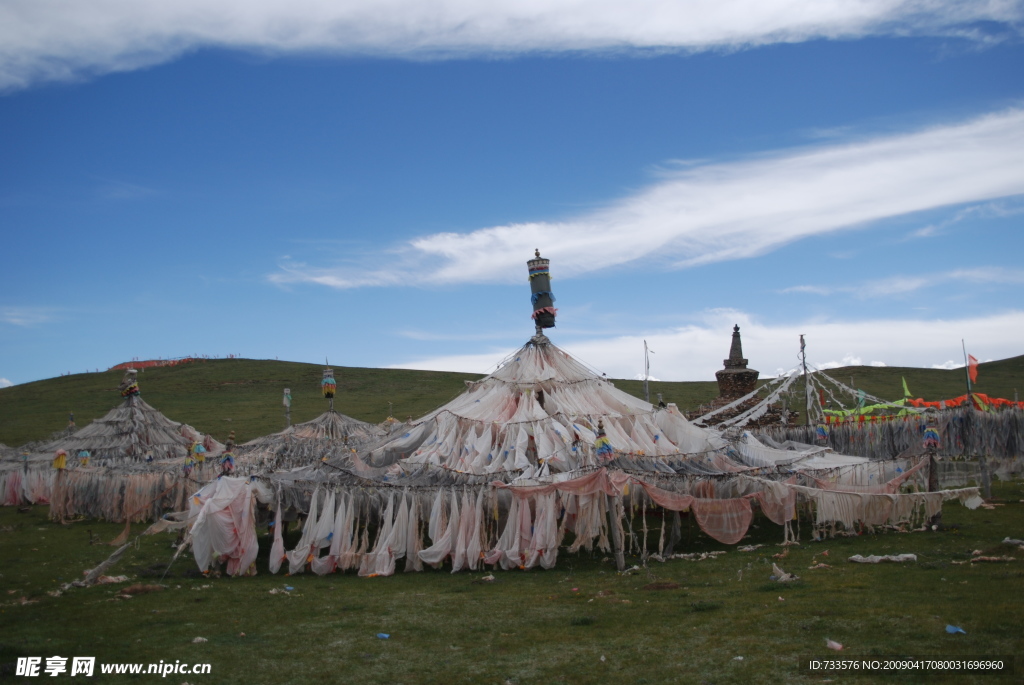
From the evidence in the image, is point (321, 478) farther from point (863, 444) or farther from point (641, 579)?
point (863, 444)

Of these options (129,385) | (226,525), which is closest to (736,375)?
(226,525)

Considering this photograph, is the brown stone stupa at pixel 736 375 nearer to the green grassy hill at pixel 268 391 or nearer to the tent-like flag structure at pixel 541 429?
the tent-like flag structure at pixel 541 429

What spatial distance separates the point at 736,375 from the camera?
→ 1314 inches

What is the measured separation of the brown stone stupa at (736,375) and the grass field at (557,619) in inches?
694

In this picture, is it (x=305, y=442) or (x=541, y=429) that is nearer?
(x=541, y=429)

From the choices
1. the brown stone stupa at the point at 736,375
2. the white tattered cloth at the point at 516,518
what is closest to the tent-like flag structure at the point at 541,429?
the white tattered cloth at the point at 516,518

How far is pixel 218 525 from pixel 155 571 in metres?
1.69

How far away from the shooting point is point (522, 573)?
48.6ft

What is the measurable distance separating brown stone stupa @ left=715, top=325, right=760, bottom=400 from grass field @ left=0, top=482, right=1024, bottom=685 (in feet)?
57.9

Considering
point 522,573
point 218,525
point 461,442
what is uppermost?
point 461,442

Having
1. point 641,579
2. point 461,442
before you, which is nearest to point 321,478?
point 461,442

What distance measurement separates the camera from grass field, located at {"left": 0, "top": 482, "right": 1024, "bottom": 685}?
27.1ft

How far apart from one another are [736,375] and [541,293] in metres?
14.3

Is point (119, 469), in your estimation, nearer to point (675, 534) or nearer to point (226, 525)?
point (226, 525)
